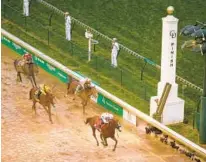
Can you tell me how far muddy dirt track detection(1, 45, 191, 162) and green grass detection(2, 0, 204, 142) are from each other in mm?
1337

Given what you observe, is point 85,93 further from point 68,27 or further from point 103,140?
point 68,27

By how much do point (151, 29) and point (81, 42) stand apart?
3.85m

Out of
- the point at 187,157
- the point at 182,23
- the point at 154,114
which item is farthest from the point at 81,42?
the point at 187,157

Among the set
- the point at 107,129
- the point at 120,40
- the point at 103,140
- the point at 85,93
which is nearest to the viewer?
the point at 107,129

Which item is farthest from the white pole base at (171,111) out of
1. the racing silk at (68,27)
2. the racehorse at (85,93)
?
the racing silk at (68,27)

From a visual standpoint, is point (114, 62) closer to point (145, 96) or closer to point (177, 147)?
point (145, 96)

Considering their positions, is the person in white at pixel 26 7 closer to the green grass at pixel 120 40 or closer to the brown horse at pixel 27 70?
the green grass at pixel 120 40

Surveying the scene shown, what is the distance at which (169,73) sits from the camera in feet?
70.4

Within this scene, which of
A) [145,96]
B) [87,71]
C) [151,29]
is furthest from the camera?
[151,29]

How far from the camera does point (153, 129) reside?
21.3 meters

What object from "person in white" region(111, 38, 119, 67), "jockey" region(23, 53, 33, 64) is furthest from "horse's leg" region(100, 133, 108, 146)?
"person in white" region(111, 38, 119, 67)

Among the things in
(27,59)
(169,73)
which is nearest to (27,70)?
(27,59)

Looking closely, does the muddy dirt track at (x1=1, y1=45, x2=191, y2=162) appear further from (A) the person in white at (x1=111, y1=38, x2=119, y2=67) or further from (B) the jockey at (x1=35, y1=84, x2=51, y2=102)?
(A) the person in white at (x1=111, y1=38, x2=119, y2=67)

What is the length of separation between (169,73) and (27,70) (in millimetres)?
5317
